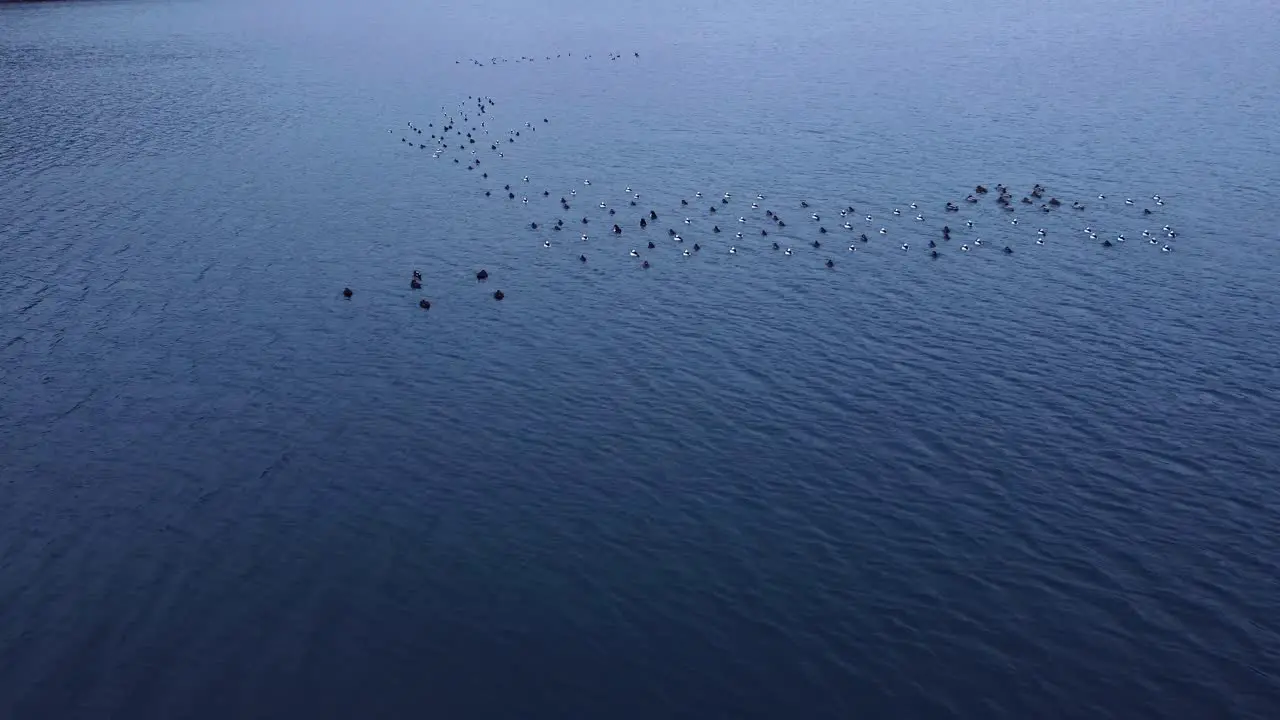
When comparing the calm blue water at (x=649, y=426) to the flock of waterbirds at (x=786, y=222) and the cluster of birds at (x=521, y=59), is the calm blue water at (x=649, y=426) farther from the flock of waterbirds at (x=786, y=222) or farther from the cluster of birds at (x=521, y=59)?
the cluster of birds at (x=521, y=59)

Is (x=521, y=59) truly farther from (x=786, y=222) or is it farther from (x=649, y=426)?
(x=649, y=426)

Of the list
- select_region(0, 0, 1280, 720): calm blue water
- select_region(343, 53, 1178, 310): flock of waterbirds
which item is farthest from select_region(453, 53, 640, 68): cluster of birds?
select_region(343, 53, 1178, 310): flock of waterbirds

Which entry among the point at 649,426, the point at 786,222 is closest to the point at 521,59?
the point at 786,222

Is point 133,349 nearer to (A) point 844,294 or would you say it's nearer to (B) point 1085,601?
(A) point 844,294

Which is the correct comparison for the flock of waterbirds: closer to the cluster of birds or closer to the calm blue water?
the calm blue water

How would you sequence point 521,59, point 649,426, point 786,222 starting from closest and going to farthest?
point 649,426 < point 786,222 < point 521,59

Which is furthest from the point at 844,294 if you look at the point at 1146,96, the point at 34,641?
the point at 1146,96
